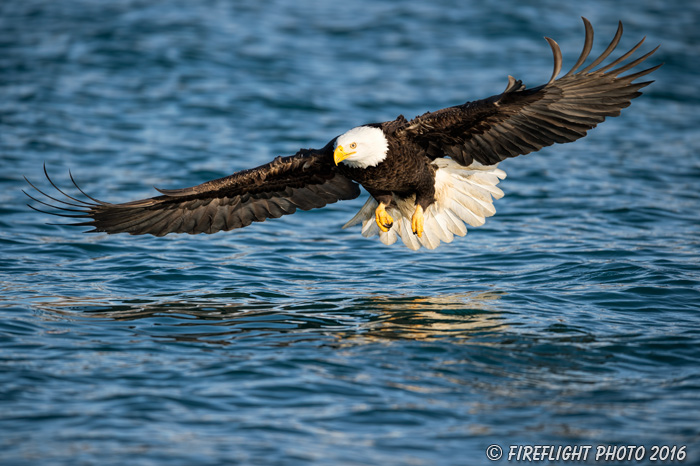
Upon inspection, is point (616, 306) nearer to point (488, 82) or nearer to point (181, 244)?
point (181, 244)

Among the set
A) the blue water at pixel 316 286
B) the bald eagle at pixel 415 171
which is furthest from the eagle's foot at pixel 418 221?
the blue water at pixel 316 286

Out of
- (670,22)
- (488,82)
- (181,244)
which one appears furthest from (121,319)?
(670,22)

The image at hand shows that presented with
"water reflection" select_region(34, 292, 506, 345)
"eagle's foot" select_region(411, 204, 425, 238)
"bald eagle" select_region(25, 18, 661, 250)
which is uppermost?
"bald eagle" select_region(25, 18, 661, 250)

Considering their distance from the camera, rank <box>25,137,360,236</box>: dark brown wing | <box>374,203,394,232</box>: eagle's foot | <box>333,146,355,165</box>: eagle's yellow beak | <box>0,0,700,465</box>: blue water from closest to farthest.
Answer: <box>0,0,700,465</box>: blue water, <box>333,146,355,165</box>: eagle's yellow beak, <box>25,137,360,236</box>: dark brown wing, <box>374,203,394,232</box>: eagle's foot

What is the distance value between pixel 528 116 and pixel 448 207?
1309mm

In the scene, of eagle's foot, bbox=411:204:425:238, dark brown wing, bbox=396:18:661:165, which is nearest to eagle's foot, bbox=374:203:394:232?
eagle's foot, bbox=411:204:425:238

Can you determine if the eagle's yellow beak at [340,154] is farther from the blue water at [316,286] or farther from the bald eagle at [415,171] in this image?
the blue water at [316,286]

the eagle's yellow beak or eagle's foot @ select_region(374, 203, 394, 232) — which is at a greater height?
the eagle's yellow beak

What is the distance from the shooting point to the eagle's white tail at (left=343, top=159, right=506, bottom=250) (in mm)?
7289

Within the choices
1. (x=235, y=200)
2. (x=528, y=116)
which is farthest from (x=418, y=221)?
(x=235, y=200)

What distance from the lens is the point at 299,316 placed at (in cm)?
640

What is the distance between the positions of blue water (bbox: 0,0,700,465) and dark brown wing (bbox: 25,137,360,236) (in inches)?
21.6

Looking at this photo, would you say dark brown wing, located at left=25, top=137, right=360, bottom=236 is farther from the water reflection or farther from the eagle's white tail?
the water reflection

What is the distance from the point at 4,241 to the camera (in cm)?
823
